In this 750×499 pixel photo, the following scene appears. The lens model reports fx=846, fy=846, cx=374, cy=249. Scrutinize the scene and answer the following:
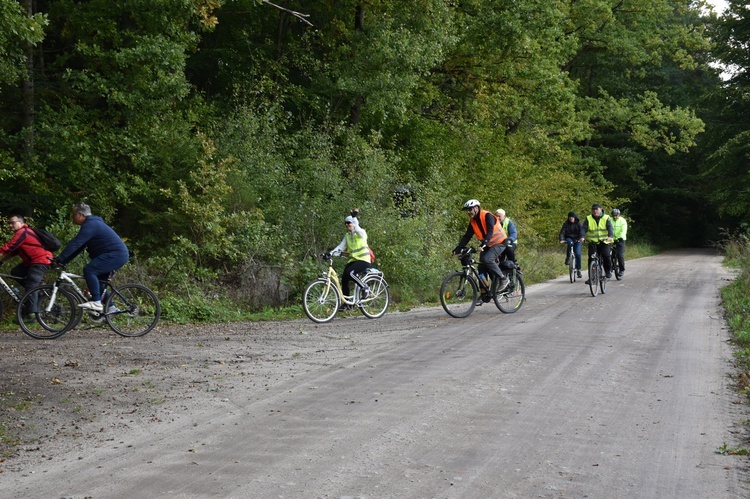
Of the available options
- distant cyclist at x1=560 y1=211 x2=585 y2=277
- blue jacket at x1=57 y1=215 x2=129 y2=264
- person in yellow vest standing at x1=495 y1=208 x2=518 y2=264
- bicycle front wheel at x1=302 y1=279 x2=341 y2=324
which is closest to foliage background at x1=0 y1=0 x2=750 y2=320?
bicycle front wheel at x1=302 y1=279 x2=341 y2=324

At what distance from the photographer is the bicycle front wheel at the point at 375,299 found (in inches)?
640

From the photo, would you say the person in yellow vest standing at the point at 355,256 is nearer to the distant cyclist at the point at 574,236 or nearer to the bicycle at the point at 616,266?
the distant cyclist at the point at 574,236

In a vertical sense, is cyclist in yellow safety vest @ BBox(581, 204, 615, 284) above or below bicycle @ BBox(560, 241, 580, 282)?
above

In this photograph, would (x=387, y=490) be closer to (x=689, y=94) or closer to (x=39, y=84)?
(x=39, y=84)

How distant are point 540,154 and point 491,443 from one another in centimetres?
3084

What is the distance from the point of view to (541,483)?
5789mm

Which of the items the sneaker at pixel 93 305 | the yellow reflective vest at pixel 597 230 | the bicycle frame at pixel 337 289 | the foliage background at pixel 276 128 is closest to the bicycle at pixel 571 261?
the yellow reflective vest at pixel 597 230

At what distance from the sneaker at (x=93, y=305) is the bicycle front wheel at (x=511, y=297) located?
7.25 metres

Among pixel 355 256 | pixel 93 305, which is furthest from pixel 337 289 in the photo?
pixel 93 305

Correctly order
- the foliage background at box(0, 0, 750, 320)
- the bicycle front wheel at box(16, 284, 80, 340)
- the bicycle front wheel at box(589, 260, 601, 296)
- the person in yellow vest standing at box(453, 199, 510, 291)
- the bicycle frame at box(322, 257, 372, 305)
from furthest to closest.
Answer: the bicycle front wheel at box(589, 260, 601, 296) → the foliage background at box(0, 0, 750, 320) → the person in yellow vest standing at box(453, 199, 510, 291) → the bicycle frame at box(322, 257, 372, 305) → the bicycle front wheel at box(16, 284, 80, 340)

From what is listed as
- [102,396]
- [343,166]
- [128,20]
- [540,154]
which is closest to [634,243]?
[540,154]

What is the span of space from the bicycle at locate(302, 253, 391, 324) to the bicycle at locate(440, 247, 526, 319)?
1261 millimetres

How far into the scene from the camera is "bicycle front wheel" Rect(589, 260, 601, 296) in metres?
19.6

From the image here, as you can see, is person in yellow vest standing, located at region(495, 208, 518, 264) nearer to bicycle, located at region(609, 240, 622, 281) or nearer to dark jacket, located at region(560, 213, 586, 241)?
dark jacket, located at region(560, 213, 586, 241)
